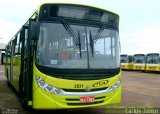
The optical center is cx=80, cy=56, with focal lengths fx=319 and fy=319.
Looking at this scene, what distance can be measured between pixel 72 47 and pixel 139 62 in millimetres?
35678

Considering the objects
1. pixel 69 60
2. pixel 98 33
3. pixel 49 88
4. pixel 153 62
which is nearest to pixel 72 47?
pixel 69 60

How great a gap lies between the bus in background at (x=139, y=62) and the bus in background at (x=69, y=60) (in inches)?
1322

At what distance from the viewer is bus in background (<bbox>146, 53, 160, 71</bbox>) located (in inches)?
1500

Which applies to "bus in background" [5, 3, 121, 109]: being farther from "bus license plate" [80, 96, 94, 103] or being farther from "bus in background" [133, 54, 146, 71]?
"bus in background" [133, 54, 146, 71]

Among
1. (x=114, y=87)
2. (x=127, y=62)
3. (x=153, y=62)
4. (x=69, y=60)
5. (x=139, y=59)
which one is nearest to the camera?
(x=69, y=60)

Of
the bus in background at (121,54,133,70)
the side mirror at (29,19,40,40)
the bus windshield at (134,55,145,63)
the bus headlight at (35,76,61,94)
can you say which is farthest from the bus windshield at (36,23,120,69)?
the bus in background at (121,54,133,70)

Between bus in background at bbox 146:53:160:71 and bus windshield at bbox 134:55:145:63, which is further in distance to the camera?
bus windshield at bbox 134:55:145:63

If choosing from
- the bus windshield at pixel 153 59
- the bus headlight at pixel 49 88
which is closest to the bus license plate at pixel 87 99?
the bus headlight at pixel 49 88

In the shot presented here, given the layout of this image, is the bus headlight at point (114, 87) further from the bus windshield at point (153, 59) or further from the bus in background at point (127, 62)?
the bus in background at point (127, 62)

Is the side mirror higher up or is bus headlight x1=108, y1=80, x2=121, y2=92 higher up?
the side mirror

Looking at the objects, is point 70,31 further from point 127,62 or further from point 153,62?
point 127,62

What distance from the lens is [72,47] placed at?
27.3 feet

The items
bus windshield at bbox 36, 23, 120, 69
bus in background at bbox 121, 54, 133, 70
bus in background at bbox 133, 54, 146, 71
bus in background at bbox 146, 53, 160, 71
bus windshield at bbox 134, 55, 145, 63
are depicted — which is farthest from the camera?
bus in background at bbox 121, 54, 133, 70

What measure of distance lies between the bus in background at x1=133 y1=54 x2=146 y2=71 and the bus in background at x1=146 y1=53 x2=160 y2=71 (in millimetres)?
1246
